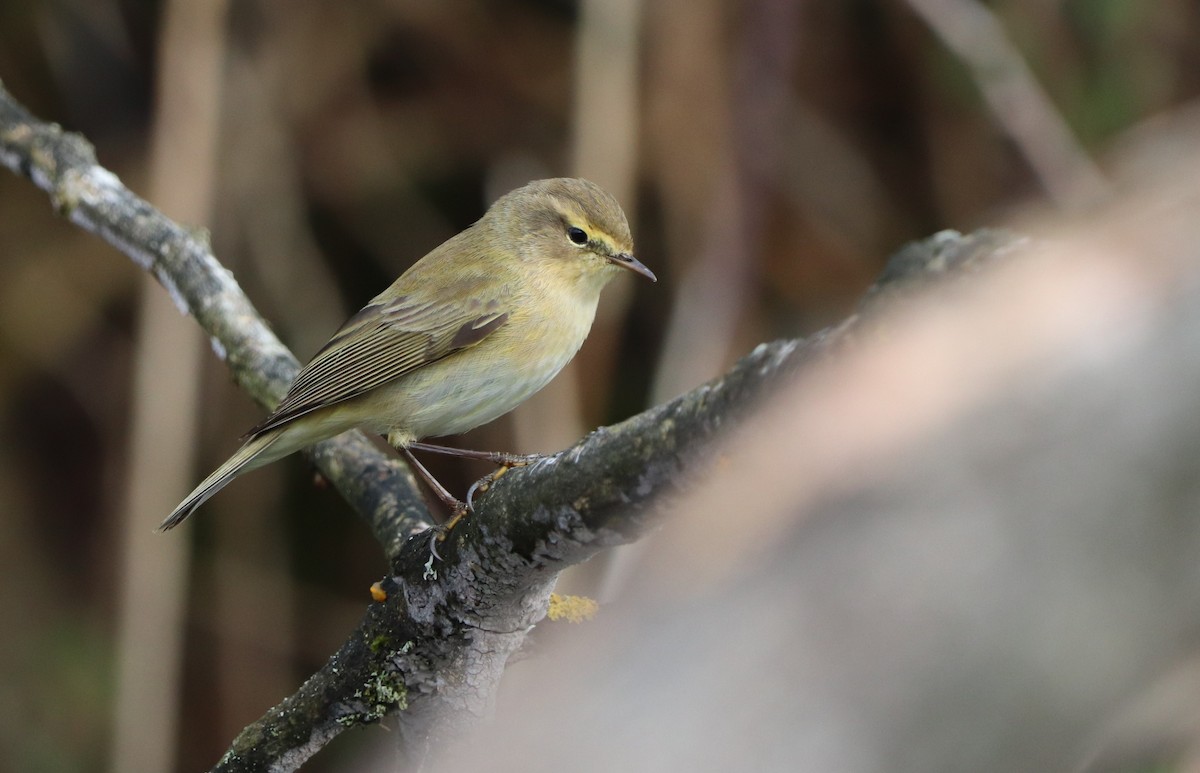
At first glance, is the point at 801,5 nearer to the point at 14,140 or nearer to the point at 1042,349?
the point at 14,140

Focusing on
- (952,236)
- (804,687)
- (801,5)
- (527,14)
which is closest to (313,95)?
(527,14)

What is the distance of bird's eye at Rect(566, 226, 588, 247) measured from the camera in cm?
363

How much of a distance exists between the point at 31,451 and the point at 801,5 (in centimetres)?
406

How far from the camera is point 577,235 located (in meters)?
3.65

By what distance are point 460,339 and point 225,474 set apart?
752 millimetres

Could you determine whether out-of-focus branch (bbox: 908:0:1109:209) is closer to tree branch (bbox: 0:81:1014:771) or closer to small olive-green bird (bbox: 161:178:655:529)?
small olive-green bird (bbox: 161:178:655:529)

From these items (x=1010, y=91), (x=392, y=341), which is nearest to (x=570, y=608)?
(x=392, y=341)

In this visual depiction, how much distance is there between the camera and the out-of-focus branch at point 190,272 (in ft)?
10.7

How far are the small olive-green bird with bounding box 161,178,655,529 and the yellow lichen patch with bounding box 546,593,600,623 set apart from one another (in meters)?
0.69

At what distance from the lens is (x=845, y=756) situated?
0.61 metres

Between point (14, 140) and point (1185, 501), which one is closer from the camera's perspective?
point (1185, 501)

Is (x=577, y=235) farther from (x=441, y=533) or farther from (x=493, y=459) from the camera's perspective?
(x=441, y=533)

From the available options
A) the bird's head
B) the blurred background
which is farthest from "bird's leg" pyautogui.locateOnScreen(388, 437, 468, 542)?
the blurred background

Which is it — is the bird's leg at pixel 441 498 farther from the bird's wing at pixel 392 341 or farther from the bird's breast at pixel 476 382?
the bird's wing at pixel 392 341
